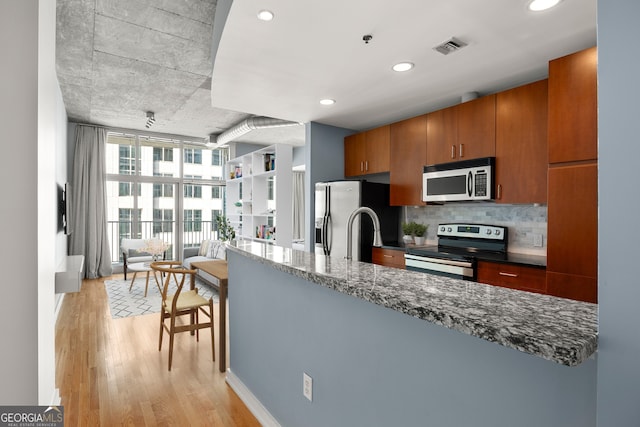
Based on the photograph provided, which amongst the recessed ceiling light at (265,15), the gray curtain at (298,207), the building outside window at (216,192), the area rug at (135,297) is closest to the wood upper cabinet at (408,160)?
the recessed ceiling light at (265,15)

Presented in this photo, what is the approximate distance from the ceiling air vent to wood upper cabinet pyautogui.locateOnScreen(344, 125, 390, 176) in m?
1.66

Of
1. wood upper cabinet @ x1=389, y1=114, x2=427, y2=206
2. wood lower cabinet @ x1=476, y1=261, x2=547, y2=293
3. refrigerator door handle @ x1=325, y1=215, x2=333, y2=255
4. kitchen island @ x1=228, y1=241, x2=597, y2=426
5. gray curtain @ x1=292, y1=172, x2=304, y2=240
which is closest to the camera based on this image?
kitchen island @ x1=228, y1=241, x2=597, y2=426

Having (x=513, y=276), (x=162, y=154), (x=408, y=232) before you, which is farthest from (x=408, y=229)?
(x=162, y=154)

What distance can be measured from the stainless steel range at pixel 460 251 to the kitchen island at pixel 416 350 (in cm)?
180

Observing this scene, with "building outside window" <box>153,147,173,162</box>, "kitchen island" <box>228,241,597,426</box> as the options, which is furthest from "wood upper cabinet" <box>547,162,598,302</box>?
"building outside window" <box>153,147,173,162</box>

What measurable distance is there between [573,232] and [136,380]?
3378 millimetres

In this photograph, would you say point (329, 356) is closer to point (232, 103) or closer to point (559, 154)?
point (559, 154)

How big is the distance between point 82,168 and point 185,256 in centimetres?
250

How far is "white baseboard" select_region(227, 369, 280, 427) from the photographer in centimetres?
198

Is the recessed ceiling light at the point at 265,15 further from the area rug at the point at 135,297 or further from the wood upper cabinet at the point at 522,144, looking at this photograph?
the area rug at the point at 135,297

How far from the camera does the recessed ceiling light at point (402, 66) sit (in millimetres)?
2688

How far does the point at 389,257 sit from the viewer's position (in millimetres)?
3877

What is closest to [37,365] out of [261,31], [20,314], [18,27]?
[20,314]

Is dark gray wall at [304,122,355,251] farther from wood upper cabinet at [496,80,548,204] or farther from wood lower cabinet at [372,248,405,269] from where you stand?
wood upper cabinet at [496,80,548,204]
